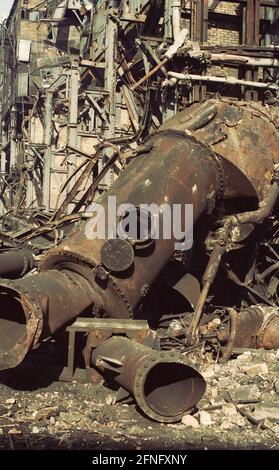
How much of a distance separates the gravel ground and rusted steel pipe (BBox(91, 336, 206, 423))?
0.48ft

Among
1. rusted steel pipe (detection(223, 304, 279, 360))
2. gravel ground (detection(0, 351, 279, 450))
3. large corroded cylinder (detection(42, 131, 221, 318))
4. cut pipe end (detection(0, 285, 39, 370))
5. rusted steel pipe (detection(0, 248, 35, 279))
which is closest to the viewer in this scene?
gravel ground (detection(0, 351, 279, 450))

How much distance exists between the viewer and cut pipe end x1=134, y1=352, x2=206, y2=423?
15.2ft

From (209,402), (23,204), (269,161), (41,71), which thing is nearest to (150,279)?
(209,402)

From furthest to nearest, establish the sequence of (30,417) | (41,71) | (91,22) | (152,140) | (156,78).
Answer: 1. (41,71)
2. (91,22)
3. (156,78)
4. (152,140)
5. (30,417)

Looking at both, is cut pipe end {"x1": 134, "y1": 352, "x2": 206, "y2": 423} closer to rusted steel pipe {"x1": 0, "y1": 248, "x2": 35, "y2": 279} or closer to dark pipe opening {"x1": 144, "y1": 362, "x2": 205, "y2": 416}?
dark pipe opening {"x1": 144, "y1": 362, "x2": 205, "y2": 416}

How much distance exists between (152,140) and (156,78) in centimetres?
650

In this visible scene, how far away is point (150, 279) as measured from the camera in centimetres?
641

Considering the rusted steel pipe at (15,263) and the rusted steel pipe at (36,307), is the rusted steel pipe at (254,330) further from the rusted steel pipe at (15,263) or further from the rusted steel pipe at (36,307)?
the rusted steel pipe at (15,263)

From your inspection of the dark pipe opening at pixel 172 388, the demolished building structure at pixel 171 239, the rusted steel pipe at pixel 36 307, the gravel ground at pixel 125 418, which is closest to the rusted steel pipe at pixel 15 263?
the demolished building structure at pixel 171 239

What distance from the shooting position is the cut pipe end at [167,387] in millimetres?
4633

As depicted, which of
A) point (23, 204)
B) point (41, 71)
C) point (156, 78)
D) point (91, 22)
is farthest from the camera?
point (41, 71)

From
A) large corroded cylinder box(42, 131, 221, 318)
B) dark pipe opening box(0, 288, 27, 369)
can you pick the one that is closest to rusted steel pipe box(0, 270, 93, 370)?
dark pipe opening box(0, 288, 27, 369)

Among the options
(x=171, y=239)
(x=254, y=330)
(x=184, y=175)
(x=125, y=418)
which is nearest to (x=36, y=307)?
(x=125, y=418)

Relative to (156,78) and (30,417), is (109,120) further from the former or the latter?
(30,417)
